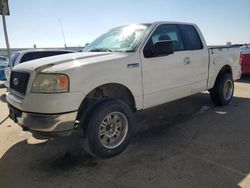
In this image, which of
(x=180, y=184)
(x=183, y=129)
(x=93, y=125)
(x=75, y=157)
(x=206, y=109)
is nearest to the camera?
(x=180, y=184)

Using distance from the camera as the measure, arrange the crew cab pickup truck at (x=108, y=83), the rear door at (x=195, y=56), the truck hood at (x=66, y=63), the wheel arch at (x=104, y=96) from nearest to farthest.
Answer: the crew cab pickup truck at (x=108, y=83) → the truck hood at (x=66, y=63) → the wheel arch at (x=104, y=96) → the rear door at (x=195, y=56)

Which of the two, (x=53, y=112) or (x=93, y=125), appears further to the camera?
(x=93, y=125)

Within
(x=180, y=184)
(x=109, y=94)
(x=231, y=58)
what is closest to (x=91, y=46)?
(x=109, y=94)

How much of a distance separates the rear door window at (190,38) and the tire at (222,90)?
1.21 m

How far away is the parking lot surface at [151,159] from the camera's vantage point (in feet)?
10.4

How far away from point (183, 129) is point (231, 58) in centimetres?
282

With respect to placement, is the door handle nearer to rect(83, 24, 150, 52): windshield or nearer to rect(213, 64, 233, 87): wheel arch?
rect(83, 24, 150, 52): windshield

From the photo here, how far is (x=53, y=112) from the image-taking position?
3.23 meters

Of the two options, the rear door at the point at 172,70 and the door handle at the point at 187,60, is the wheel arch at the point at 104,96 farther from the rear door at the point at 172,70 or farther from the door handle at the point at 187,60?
the door handle at the point at 187,60

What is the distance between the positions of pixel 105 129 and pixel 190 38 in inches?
112

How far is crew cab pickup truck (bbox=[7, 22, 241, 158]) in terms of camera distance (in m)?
3.29

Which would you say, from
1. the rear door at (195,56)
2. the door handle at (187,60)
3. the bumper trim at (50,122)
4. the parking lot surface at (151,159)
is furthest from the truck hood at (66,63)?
the rear door at (195,56)

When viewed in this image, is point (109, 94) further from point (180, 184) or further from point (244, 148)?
point (244, 148)

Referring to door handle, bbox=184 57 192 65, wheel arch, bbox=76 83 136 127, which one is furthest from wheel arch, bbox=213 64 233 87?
wheel arch, bbox=76 83 136 127
